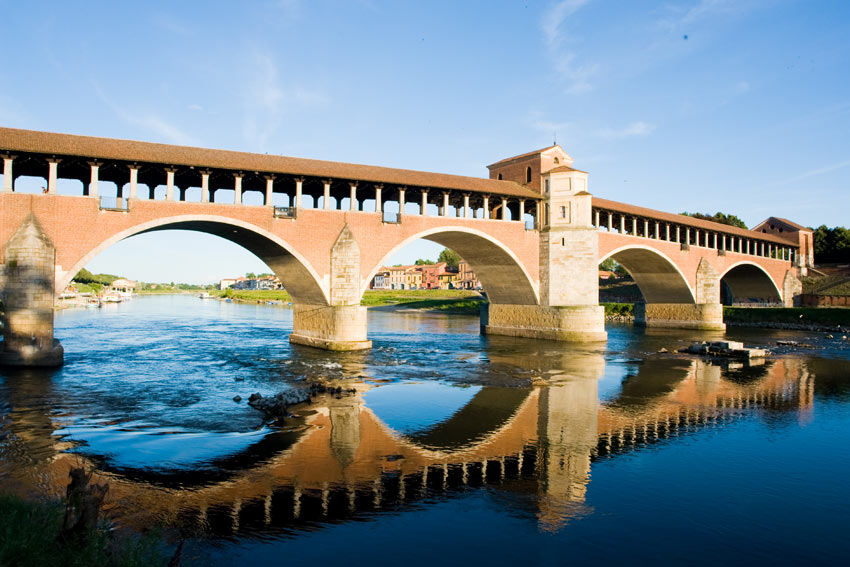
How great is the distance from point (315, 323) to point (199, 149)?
11.0 meters

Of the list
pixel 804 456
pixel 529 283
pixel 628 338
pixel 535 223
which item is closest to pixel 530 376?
pixel 804 456

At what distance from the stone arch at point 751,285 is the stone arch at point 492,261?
Answer: 33673 mm

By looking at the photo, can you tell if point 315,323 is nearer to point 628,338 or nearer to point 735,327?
point 628,338

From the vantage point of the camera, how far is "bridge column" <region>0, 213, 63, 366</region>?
21.1 metres

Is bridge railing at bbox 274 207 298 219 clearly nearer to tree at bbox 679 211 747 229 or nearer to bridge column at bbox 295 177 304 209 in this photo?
bridge column at bbox 295 177 304 209

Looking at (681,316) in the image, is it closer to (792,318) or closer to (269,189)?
(792,318)

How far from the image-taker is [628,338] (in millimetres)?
42750

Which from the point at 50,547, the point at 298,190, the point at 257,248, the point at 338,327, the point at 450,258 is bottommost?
the point at 50,547

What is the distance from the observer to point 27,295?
69.3 feet

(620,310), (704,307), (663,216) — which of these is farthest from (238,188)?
(620,310)

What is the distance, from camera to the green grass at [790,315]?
51312 millimetres

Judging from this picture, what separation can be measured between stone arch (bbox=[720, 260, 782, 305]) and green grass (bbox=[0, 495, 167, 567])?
6575cm

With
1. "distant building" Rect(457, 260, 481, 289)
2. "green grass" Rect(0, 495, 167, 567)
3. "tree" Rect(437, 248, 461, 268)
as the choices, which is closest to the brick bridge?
"green grass" Rect(0, 495, 167, 567)

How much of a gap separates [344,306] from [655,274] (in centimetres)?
3410
